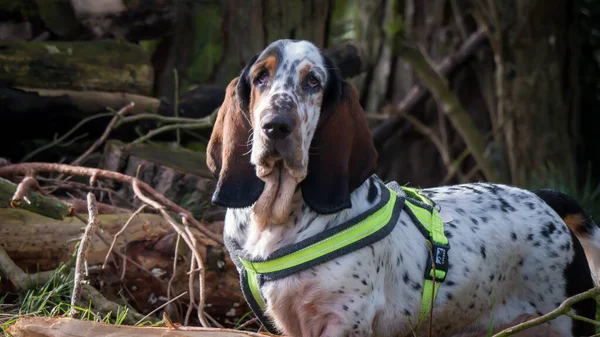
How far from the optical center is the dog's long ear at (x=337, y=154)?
4250mm

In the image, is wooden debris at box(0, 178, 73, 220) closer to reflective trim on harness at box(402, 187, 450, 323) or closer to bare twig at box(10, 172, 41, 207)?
bare twig at box(10, 172, 41, 207)

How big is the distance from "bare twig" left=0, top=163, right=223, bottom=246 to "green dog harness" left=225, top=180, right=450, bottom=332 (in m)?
1.24

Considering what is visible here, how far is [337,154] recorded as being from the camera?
429 cm

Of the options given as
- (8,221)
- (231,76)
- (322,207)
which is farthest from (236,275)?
(231,76)

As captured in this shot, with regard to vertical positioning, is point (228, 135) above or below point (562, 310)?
above

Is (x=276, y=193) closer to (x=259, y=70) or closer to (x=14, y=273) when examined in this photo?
(x=259, y=70)

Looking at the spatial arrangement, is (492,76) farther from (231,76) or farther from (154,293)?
(154,293)

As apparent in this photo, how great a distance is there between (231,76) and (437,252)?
368 cm

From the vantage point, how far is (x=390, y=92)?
10.8 m

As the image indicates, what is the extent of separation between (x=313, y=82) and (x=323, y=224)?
23.5 inches

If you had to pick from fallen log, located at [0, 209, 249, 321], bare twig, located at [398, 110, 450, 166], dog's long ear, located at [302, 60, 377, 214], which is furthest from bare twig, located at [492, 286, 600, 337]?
bare twig, located at [398, 110, 450, 166]

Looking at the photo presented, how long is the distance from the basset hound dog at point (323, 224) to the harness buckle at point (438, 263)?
23 millimetres

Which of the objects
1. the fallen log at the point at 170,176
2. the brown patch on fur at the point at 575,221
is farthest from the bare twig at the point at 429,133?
the brown patch on fur at the point at 575,221

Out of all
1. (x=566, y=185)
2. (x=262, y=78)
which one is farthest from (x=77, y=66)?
(x=566, y=185)
